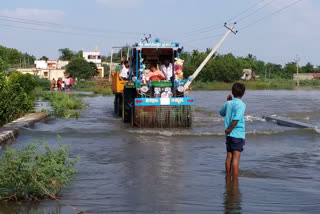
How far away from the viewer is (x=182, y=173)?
27.0ft

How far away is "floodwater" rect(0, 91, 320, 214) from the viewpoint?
6133 millimetres

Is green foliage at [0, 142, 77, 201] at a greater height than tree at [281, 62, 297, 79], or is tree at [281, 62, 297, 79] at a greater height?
tree at [281, 62, 297, 79]

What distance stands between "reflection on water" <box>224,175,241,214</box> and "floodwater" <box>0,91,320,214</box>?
11mm

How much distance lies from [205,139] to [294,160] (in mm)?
3542

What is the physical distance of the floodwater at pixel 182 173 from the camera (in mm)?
6133

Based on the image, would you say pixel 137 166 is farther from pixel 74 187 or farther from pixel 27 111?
pixel 27 111

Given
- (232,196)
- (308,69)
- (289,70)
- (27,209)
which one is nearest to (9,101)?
(27,209)

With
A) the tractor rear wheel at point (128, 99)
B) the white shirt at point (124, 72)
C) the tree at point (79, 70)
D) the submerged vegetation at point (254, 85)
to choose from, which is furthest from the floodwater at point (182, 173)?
the tree at point (79, 70)

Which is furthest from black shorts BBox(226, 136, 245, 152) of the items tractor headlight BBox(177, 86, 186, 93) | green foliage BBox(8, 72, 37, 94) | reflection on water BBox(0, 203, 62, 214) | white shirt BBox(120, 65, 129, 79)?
green foliage BBox(8, 72, 37, 94)

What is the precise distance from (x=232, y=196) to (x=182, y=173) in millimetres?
1699

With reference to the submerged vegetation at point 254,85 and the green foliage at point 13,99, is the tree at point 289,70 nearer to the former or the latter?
the submerged vegetation at point 254,85

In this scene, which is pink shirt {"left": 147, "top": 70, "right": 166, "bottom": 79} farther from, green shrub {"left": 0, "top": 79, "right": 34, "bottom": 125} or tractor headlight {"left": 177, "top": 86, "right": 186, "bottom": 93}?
green shrub {"left": 0, "top": 79, "right": 34, "bottom": 125}

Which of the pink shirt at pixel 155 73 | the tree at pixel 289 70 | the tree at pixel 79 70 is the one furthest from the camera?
the tree at pixel 289 70

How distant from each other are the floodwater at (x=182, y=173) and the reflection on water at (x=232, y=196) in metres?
0.01
